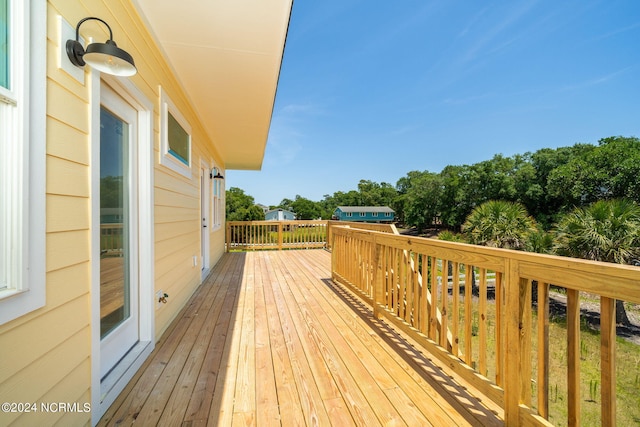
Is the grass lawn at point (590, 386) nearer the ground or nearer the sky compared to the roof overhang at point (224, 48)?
nearer the ground

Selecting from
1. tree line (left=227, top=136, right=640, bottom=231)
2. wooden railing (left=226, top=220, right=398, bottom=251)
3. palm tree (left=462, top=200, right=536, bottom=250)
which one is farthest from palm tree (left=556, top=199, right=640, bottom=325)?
tree line (left=227, top=136, right=640, bottom=231)

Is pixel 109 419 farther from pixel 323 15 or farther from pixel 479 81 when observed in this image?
pixel 479 81

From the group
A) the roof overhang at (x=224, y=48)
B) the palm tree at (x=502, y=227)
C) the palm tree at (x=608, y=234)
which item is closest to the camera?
the roof overhang at (x=224, y=48)

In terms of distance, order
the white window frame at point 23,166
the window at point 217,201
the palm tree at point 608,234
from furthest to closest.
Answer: the palm tree at point 608,234, the window at point 217,201, the white window frame at point 23,166

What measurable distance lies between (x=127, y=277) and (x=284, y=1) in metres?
2.29

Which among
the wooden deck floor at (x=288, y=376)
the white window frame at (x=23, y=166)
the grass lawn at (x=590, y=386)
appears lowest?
the grass lawn at (x=590, y=386)

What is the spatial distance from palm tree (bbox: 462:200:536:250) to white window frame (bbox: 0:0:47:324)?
12.6 m

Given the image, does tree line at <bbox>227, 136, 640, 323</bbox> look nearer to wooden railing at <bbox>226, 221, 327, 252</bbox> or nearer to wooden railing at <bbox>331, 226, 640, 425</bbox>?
wooden railing at <bbox>226, 221, 327, 252</bbox>

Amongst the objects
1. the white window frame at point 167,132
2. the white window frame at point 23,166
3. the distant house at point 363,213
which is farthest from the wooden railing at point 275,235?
the distant house at point 363,213

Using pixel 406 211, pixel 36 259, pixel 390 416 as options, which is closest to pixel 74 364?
pixel 36 259

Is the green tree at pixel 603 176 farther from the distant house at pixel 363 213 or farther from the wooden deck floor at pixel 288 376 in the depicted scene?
the distant house at pixel 363 213

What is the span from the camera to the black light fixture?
1257 mm

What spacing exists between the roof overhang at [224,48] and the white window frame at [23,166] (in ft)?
3.83

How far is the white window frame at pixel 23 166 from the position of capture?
94cm
